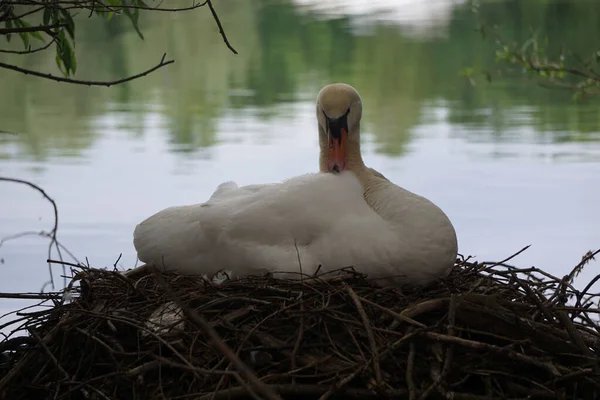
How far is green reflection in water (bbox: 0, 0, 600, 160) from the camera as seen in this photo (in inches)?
221

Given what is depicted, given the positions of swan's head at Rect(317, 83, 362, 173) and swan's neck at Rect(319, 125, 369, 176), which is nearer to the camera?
swan's head at Rect(317, 83, 362, 173)

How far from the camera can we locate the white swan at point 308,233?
221 centimetres

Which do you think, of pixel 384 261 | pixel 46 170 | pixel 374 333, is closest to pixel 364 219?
pixel 384 261

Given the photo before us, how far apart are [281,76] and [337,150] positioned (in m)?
3.49

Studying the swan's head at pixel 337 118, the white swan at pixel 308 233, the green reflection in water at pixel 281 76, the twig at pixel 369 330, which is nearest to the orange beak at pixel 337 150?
the swan's head at pixel 337 118

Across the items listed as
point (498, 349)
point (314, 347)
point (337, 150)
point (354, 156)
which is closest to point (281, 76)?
point (354, 156)

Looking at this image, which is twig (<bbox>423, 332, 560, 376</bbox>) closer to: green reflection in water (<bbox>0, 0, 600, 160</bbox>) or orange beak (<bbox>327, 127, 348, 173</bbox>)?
orange beak (<bbox>327, 127, 348, 173</bbox>)

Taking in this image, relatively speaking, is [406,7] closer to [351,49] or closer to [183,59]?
[351,49]

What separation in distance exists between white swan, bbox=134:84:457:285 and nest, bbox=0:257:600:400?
64mm

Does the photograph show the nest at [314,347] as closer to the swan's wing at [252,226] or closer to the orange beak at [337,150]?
the swan's wing at [252,226]

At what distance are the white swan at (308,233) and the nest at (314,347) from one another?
0.06m

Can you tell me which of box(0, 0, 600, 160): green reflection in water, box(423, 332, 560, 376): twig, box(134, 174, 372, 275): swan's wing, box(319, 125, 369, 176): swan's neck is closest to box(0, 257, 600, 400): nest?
box(423, 332, 560, 376): twig

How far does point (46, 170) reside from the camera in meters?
4.98

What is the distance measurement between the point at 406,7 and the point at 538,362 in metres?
4.15
